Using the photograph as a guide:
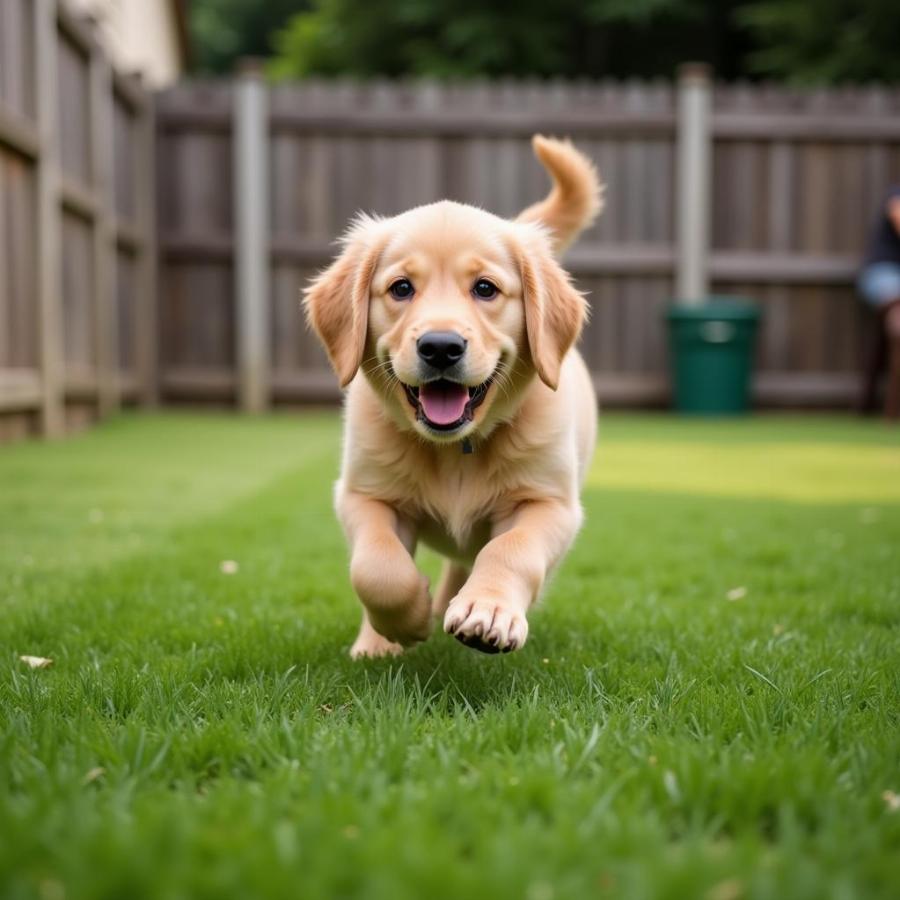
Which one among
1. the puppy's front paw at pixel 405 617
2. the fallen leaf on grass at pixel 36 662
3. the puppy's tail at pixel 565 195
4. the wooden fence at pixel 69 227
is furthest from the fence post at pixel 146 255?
the puppy's front paw at pixel 405 617

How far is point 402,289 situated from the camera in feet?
8.21

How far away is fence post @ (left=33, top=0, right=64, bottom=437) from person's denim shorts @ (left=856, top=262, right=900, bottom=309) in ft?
21.4

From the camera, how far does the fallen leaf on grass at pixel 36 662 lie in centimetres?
211

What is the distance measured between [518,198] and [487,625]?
26.3 ft

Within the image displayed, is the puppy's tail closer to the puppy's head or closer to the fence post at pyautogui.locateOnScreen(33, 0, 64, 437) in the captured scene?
the puppy's head

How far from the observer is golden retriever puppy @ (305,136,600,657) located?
7.36 feet

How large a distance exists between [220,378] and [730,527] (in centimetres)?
644

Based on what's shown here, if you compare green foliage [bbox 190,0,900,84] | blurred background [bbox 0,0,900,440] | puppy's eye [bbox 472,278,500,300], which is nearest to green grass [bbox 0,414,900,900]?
puppy's eye [bbox 472,278,500,300]

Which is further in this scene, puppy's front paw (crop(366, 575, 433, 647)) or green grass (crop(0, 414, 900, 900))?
puppy's front paw (crop(366, 575, 433, 647))

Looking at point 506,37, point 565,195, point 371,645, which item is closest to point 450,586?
point 371,645

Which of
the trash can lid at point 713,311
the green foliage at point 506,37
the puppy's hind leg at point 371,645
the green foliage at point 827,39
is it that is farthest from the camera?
the green foliage at point 506,37

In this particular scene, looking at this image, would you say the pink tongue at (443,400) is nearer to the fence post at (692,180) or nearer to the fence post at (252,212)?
the fence post at (252,212)

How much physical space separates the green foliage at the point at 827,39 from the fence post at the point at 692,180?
814 cm

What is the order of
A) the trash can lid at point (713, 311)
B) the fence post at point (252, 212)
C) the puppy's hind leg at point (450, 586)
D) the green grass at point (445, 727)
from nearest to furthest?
the green grass at point (445, 727), the puppy's hind leg at point (450, 586), the trash can lid at point (713, 311), the fence post at point (252, 212)
